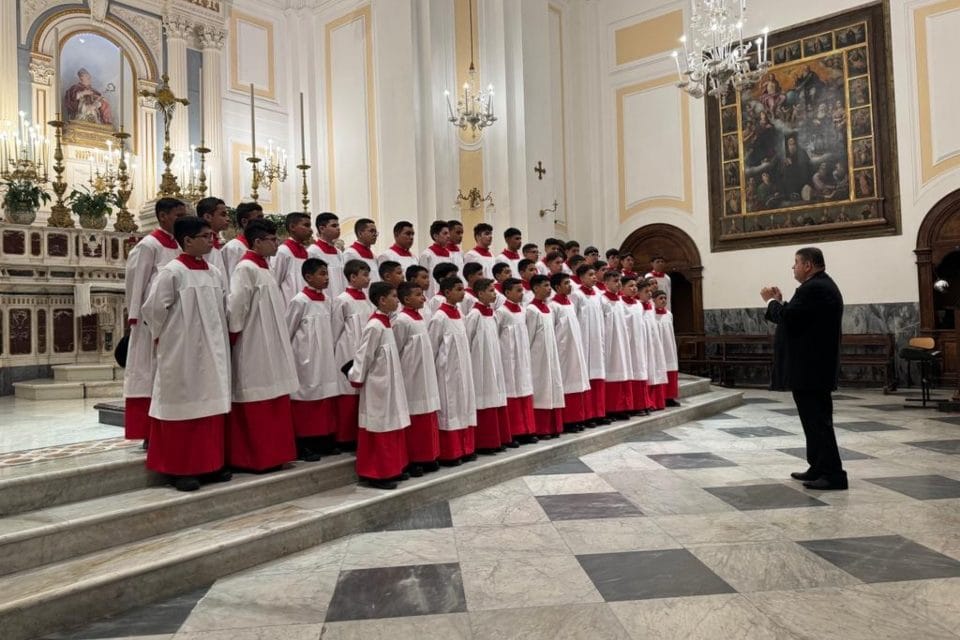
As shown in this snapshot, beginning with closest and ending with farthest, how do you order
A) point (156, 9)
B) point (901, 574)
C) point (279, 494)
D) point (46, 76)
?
point (901, 574) < point (279, 494) < point (46, 76) < point (156, 9)

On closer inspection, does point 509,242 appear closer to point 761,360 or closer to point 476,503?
point 476,503

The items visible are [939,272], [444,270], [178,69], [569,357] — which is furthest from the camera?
[178,69]

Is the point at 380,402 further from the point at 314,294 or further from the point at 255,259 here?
the point at 255,259

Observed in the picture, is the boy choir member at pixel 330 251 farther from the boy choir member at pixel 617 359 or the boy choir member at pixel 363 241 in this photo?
the boy choir member at pixel 617 359

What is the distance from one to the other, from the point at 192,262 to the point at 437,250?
3.26m

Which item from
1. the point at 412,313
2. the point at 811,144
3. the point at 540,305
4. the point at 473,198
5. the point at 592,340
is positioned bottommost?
the point at 592,340

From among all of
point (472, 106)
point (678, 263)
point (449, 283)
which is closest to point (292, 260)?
point (449, 283)

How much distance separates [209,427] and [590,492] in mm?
2822

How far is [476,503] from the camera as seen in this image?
5.08 m

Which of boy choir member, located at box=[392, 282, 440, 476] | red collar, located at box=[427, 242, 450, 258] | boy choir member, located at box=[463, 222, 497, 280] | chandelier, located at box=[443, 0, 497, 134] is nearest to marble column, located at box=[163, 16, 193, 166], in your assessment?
chandelier, located at box=[443, 0, 497, 134]

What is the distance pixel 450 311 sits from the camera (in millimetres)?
5680

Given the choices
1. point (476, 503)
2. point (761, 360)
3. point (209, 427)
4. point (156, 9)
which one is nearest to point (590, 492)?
point (476, 503)

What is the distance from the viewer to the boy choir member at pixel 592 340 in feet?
25.1

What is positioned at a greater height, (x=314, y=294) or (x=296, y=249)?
(x=296, y=249)
